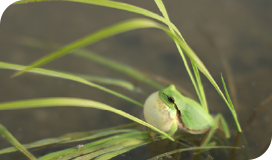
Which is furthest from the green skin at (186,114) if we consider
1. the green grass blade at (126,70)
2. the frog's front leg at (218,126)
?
the green grass blade at (126,70)

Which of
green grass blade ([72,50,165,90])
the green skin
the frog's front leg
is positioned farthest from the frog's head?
green grass blade ([72,50,165,90])

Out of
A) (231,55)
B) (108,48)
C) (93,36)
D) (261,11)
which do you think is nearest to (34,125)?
(108,48)

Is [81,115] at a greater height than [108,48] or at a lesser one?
lesser

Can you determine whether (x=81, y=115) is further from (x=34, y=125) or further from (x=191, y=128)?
(x=191, y=128)

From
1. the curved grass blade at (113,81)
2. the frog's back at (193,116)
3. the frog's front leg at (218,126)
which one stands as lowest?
the frog's front leg at (218,126)

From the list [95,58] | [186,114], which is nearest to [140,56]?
[95,58]

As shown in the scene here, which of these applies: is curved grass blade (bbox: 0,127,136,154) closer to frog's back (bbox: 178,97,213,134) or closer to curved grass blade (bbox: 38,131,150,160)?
curved grass blade (bbox: 38,131,150,160)

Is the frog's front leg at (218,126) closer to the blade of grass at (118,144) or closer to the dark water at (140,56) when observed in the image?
the dark water at (140,56)
